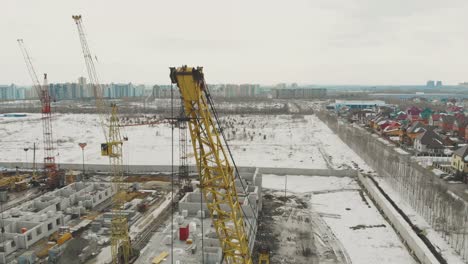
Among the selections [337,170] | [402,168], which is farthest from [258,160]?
[402,168]

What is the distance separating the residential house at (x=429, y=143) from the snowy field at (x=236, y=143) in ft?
21.7

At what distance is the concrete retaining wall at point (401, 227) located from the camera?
1488 centimetres

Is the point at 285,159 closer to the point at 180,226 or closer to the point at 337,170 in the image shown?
the point at 337,170

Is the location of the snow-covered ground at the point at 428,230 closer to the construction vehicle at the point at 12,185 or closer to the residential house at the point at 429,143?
the residential house at the point at 429,143

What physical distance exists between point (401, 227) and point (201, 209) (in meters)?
10.3

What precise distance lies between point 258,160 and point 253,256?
1776 cm

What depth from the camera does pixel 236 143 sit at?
41.4 metres

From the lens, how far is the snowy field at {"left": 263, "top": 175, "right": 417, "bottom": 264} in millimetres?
15969

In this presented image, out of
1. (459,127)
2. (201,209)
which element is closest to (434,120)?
(459,127)

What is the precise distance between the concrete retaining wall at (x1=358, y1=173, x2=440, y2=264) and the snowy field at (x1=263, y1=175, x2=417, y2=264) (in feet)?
1.09

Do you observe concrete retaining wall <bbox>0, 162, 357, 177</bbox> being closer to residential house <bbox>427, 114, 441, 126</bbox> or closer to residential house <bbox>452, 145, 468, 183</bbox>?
residential house <bbox>452, 145, 468, 183</bbox>

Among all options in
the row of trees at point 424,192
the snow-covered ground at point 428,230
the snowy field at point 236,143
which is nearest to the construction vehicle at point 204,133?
the snow-covered ground at point 428,230

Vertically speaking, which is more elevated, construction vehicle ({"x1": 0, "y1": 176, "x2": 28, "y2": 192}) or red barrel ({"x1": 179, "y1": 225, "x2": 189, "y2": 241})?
red barrel ({"x1": 179, "y1": 225, "x2": 189, "y2": 241})

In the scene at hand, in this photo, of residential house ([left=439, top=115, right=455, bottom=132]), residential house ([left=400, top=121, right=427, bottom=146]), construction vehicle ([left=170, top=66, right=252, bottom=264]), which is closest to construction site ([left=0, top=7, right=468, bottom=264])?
construction vehicle ([left=170, top=66, right=252, bottom=264])
